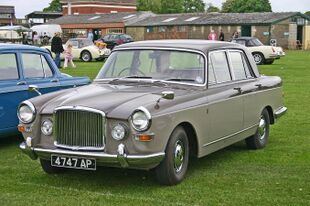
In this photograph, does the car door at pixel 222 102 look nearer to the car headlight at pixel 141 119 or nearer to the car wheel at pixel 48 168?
the car headlight at pixel 141 119

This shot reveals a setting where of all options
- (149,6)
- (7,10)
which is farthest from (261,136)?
(7,10)

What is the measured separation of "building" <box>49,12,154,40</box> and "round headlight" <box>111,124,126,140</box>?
59.7 m

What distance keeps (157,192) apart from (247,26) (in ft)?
174

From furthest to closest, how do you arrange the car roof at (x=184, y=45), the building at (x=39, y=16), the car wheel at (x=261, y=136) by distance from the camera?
the building at (x=39, y=16) < the car wheel at (x=261, y=136) < the car roof at (x=184, y=45)

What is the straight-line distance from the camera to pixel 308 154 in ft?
27.1

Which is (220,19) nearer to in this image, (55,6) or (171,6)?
(171,6)

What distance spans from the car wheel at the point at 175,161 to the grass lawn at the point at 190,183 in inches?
4.3

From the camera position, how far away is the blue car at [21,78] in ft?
27.7

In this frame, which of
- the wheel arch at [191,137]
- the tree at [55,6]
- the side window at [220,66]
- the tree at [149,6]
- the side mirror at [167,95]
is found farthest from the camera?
the tree at [55,6]

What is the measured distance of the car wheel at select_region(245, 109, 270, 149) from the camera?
863 cm

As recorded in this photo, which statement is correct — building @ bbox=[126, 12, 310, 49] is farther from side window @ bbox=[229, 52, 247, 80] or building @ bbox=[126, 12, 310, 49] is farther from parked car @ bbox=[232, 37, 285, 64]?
side window @ bbox=[229, 52, 247, 80]

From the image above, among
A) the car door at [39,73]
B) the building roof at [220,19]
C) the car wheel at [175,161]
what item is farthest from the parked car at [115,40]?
the car wheel at [175,161]

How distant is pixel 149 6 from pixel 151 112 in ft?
319

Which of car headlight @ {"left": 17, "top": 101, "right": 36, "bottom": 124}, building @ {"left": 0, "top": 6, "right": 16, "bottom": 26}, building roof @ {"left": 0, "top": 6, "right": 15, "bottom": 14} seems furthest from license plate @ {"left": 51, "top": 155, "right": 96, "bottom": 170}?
building roof @ {"left": 0, "top": 6, "right": 15, "bottom": 14}
